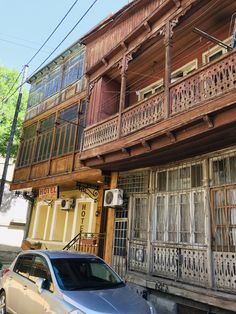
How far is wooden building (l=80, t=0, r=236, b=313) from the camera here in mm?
6566

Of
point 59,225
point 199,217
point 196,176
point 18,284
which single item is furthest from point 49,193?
point 199,217

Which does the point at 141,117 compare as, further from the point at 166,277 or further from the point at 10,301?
the point at 10,301

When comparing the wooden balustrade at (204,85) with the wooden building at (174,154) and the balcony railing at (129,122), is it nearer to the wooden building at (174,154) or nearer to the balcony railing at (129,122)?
the wooden building at (174,154)

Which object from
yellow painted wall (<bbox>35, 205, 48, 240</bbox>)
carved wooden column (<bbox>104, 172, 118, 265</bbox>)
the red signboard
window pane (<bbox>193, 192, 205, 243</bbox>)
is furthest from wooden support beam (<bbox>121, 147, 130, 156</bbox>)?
yellow painted wall (<bbox>35, 205, 48, 240</bbox>)

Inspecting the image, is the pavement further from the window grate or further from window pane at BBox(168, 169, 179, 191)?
window pane at BBox(168, 169, 179, 191)

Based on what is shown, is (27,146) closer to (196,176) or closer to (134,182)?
(134,182)

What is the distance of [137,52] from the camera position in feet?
32.0

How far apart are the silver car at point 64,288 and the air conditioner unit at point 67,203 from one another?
7.77 m

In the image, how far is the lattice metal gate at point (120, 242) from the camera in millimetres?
9242

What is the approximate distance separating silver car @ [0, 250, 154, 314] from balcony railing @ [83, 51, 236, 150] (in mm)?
4101

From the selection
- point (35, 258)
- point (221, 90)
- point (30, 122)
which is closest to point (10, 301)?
point (35, 258)

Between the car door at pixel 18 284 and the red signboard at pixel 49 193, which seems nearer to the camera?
the car door at pixel 18 284

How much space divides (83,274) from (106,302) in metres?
1.11

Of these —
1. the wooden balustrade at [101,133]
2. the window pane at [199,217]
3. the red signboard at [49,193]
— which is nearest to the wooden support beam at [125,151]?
the wooden balustrade at [101,133]
